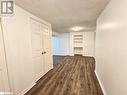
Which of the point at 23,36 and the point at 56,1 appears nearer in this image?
the point at 56,1

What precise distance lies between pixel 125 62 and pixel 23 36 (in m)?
2.30

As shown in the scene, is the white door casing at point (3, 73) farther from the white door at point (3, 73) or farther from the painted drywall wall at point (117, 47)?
the painted drywall wall at point (117, 47)

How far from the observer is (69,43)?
8.24 metres

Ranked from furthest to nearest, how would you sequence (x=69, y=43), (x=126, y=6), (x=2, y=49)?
1. (x=69, y=43)
2. (x=2, y=49)
3. (x=126, y=6)

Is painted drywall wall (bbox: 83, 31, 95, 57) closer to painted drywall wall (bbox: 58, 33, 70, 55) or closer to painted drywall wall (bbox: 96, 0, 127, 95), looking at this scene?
painted drywall wall (bbox: 58, 33, 70, 55)

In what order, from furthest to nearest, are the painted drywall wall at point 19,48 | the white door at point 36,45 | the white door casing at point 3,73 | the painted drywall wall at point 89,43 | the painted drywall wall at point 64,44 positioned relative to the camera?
the painted drywall wall at point 64,44, the painted drywall wall at point 89,43, the white door at point 36,45, the painted drywall wall at point 19,48, the white door casing at point 3,73

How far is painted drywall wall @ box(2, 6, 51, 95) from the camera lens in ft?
5.97

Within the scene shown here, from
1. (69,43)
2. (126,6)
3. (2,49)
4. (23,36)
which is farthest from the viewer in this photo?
(69,43)

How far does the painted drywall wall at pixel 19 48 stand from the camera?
1.82m

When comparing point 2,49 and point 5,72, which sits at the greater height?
point 2,49

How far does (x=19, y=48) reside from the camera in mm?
2135

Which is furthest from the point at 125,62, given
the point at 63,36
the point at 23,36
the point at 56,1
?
the point at 63,36

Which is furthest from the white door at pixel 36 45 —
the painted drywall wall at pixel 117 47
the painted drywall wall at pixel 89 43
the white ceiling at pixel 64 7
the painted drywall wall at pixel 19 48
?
the painted drywall wall at pixel 89 43

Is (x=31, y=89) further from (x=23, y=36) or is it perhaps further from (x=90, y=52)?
(x=90, y=52)
